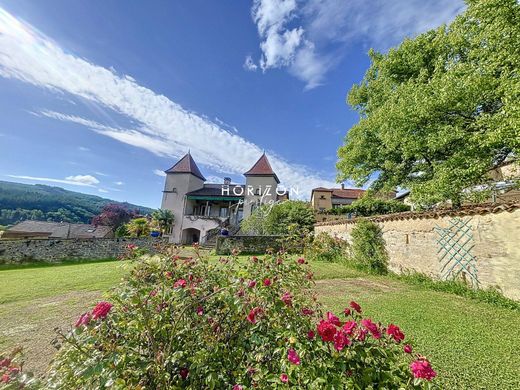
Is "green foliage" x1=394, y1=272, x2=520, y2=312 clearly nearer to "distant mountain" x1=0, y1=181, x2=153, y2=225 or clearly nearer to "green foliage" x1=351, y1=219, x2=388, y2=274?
"green foliage" x1=351, y1=219, x2=388, y2=274

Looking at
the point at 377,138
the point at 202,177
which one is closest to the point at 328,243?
the point at 377,138

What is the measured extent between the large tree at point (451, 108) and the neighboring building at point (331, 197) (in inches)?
794

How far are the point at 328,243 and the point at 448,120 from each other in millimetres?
8423

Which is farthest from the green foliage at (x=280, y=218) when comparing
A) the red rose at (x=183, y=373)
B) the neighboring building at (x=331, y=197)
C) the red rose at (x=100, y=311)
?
the red rose at (x=100, y=311)

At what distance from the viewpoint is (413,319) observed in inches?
182

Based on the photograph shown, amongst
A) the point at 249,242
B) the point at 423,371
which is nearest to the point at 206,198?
the point at 249,242

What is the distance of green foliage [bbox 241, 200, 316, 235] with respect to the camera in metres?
19.7

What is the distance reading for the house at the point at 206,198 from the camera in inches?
1023

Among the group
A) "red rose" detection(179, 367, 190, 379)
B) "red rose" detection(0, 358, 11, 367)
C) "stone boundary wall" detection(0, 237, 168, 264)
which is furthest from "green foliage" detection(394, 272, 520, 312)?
"stone boundary wall" detection(0, 237, 168, 264)

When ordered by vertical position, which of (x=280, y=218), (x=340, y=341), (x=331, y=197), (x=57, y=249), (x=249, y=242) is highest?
(x=331, y=197)

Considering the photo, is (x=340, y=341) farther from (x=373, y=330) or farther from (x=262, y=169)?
(x=262, y=169)

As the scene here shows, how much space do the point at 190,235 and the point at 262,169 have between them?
12170 millimetres

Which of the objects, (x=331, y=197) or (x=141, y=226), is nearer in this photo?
(x=141, y=226)

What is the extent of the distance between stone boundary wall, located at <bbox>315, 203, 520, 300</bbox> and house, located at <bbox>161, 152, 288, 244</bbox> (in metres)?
17.9
